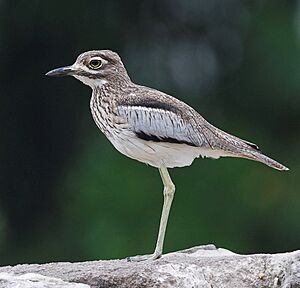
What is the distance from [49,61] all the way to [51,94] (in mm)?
376

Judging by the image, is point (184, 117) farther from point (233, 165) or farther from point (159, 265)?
point (233, 165)

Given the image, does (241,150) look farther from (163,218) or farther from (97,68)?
(97,68)

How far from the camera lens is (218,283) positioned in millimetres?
6133

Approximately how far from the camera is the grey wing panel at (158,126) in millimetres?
6629

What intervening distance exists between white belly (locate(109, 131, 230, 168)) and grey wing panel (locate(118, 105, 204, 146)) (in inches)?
1.1

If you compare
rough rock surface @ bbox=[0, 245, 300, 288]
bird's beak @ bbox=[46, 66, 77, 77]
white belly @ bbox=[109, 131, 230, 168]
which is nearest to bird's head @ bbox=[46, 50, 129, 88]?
bird's beak @ bbox=[46, 66, 77, 77]

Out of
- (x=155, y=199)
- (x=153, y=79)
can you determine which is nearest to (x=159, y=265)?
(x=155, y=199)

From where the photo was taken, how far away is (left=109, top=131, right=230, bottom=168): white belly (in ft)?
21.6

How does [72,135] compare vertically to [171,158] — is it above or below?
above

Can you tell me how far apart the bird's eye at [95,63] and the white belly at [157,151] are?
1.26ft

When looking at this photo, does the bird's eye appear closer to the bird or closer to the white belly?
the bird

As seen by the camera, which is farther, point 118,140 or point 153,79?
point 153,79

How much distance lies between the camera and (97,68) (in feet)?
22.5

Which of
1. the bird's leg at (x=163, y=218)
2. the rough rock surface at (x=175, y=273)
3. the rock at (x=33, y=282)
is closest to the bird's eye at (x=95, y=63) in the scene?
the bird's leg at (x=163, y=218)
